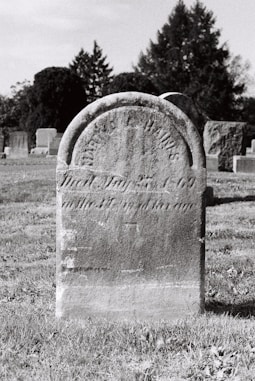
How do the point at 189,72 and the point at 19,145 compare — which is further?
the point at 189,72

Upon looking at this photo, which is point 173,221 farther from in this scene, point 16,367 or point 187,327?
point 16,367

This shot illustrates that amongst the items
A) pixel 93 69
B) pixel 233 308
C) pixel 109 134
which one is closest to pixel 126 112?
pixel 109 134

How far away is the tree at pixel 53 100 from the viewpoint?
138ft

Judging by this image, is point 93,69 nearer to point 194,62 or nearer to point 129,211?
point 194,62

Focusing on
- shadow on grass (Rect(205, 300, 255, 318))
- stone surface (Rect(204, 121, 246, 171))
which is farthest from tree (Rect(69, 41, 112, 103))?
shadow on grass (Rect(205, 300, 255, 318))

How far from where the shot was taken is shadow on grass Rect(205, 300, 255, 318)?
197 inches

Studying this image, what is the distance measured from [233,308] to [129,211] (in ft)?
4.51

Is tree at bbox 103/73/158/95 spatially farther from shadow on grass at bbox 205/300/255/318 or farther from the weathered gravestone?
the weathered gravestone

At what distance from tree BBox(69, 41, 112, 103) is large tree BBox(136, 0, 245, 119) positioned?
782 cm

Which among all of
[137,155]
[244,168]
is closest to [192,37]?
[244,168]

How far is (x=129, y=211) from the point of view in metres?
4.62

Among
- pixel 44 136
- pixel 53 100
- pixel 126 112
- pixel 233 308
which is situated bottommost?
pixel 233 308

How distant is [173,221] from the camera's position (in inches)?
184

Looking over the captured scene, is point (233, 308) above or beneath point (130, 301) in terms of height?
beneath
